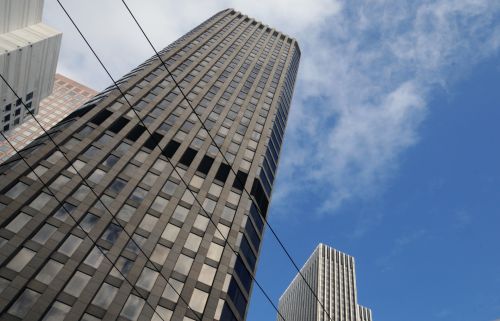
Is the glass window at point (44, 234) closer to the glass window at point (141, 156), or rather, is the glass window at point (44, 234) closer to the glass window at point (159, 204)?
the glass window at point (159, 204)

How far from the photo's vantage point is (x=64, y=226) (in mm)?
37062

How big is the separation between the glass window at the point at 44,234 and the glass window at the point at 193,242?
1228cm

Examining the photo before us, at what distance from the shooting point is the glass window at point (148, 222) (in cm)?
4053

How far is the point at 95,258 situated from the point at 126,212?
6.20 meters

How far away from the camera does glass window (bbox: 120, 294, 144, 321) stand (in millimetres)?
33219

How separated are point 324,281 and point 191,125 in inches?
6356

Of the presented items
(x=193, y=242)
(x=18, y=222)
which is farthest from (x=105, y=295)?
(x=18, y=222)

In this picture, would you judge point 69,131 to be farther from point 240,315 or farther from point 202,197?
point 240,315

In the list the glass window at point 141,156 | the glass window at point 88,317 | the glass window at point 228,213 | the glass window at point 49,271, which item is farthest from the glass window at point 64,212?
the glass window at point 228,213

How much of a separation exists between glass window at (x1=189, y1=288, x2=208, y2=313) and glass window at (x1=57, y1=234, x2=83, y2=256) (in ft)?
36.7

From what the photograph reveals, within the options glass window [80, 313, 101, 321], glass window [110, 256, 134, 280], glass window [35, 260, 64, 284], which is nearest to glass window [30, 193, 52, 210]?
glass window [35, 260, 64, 284]

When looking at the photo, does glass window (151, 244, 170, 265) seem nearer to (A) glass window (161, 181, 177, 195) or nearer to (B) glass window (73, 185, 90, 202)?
(A) glass window (161, 181, 177, 195)

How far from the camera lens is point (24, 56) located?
53.8 metres

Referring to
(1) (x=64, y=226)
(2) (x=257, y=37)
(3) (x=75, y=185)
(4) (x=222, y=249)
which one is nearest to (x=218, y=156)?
(4) (x=222, y=249)
